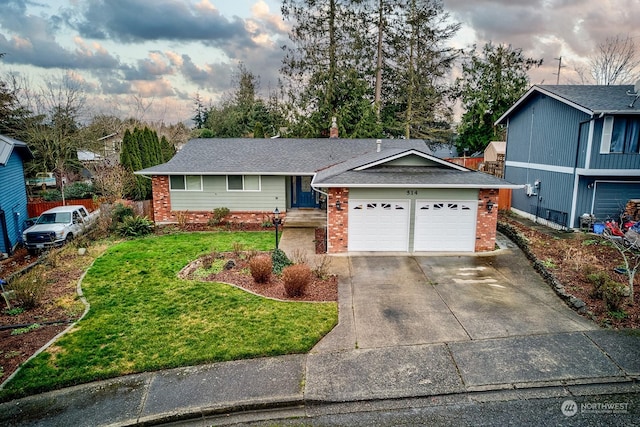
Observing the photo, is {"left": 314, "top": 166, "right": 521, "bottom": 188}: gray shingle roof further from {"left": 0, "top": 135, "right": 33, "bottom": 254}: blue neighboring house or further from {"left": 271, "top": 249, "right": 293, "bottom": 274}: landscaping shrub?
{"left": 0, "top": 135, "right": 33, "bottom": 254}: blue neighboring house

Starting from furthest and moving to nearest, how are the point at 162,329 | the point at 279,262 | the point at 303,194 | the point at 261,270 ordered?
the point at 303,194, the point at 279,262, the point at 261,270, the point at 162,329

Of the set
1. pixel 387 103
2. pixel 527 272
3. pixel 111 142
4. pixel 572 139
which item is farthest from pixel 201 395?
pixel 111 142

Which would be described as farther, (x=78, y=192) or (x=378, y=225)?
(x=78, y=192)

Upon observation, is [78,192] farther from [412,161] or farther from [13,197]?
[412,161]

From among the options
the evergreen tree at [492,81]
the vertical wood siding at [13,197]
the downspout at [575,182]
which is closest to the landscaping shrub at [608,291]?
the downspout at [575,182]

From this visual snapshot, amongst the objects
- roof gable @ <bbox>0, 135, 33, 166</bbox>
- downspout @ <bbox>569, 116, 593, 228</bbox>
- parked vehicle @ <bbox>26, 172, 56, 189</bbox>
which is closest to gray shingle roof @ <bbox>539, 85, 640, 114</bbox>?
downspout @ <bbox>569, 116, 593, 228</bbox>

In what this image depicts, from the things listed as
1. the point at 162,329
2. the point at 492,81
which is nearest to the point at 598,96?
the point at 162,329

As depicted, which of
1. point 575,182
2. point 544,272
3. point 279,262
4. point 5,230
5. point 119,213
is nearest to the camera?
point 544,272
